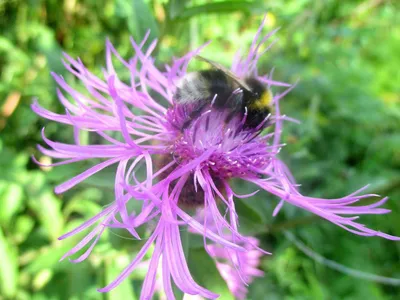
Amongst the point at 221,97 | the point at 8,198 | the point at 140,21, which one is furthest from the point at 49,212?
the point at 221,97

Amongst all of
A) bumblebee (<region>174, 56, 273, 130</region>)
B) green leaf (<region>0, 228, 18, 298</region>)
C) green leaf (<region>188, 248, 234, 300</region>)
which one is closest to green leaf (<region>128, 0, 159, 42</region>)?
bumblebee (<region>174, 56, 273, 130</region>)

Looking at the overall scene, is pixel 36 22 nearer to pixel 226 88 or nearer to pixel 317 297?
pixel 226 88

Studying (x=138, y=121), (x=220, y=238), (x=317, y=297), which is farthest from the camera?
(x=317, y=297)

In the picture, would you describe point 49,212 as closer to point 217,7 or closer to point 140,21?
point 140,21

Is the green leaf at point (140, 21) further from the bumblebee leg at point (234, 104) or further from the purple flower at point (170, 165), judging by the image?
the bumblebee leg at point (234, 104)

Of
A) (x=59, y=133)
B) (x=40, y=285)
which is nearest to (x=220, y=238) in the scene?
(x=40, y=285)
